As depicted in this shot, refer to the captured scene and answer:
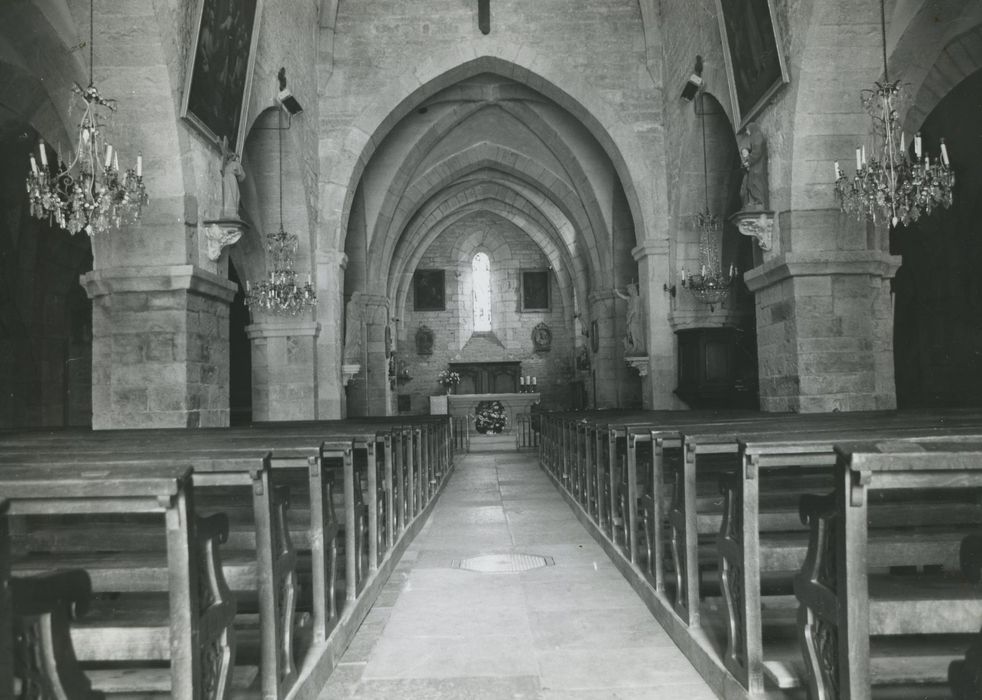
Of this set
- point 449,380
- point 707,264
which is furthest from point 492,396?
point 707,264

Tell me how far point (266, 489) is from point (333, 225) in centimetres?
1069

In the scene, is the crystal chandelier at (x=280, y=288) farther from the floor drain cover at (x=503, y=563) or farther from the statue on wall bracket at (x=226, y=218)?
the floor drain cover at (x=503, y=563)

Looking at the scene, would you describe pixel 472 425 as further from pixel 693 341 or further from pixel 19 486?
pixel 19 486

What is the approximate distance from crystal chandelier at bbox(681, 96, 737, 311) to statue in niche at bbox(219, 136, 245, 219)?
6182 millimetres

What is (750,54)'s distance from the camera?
8.34m

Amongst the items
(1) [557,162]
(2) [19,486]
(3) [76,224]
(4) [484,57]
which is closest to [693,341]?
(4) [484,57]

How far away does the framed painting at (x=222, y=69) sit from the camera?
720 cm

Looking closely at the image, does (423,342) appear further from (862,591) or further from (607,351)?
(862,591)

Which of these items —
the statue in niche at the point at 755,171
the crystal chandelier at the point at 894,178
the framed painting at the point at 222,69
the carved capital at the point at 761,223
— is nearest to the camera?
the crystal chandelier at the point at 894,178

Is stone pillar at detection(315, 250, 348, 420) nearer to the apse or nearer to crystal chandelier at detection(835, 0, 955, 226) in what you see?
the apse

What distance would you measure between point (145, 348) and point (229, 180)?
6.60 ft

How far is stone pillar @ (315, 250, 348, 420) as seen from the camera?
41.1ft

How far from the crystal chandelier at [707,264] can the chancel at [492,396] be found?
79mm

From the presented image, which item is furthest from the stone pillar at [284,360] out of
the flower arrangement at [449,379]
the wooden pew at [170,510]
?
the flower arrangement at [449,379]
